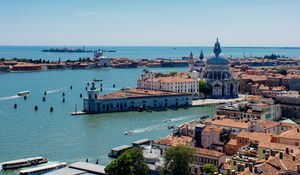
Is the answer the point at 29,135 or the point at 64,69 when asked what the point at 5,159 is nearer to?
the point at 29,135

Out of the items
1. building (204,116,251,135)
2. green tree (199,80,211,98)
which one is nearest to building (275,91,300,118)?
building (204,116,251,135)

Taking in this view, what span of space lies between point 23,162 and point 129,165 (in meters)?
5.56

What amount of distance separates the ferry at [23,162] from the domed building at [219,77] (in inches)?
968

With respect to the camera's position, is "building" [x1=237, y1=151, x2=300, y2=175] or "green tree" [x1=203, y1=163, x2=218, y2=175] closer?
"building" [x1=237, y1=151, x2=300, y2=175]

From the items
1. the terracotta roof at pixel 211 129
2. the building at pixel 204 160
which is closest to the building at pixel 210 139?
the terracotta roof at pixel 211 129

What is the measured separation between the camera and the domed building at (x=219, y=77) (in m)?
41.4

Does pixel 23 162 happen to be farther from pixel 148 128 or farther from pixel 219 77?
pixel 219 77

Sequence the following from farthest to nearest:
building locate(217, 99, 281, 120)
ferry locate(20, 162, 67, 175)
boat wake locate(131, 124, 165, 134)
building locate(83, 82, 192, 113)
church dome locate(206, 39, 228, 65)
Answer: church dome locate(206, 39, 228, 65) < building locate(83, 82, 192, 113) < boat wake locate(131, 124, 165, 134) < building locate(217, 99, 281, 120) < ferry locate(20, 162, 67, 175)

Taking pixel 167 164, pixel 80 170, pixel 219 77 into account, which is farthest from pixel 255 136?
pixel 219 77

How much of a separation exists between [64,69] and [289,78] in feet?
153

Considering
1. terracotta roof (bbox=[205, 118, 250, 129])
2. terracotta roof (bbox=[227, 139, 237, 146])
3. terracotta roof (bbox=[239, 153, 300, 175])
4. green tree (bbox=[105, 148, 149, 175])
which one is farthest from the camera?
terracotta roof (bbox=[205, 118, 250, 129])

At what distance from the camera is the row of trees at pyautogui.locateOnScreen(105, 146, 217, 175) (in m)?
13.1

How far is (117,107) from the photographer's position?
3322 cm

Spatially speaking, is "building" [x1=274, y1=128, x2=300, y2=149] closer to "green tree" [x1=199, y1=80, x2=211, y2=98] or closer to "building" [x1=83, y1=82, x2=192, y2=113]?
"building" [x1=83, y1=82, x2=192, y2=113]
